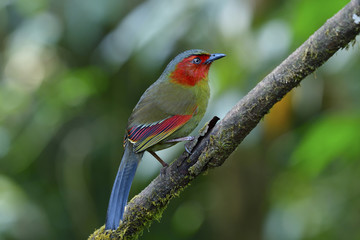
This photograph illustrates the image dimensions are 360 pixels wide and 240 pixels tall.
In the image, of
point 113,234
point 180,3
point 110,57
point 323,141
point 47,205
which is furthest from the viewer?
point 47,205

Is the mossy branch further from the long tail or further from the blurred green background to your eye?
the blurred green background

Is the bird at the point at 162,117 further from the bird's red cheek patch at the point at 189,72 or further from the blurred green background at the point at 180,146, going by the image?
the blurred green background at the point at 180,146

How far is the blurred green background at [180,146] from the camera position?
12.6ft

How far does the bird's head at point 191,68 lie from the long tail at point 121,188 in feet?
1.79

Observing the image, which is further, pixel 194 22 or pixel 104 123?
pixel 104 123

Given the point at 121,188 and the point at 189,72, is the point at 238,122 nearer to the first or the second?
the point at 121,188

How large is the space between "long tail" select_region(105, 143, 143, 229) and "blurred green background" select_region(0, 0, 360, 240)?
32.0 inches

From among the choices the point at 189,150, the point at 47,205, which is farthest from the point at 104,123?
the point at 189,150

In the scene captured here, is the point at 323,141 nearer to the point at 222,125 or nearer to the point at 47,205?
the point at 222,125

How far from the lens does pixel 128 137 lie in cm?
292

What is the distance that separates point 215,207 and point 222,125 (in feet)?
10.4

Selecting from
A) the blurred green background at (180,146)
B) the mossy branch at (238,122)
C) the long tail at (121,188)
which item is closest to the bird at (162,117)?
the long tail at (121,188)

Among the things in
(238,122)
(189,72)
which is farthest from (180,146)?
(238,122)

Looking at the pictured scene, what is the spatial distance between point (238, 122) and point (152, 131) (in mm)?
768
